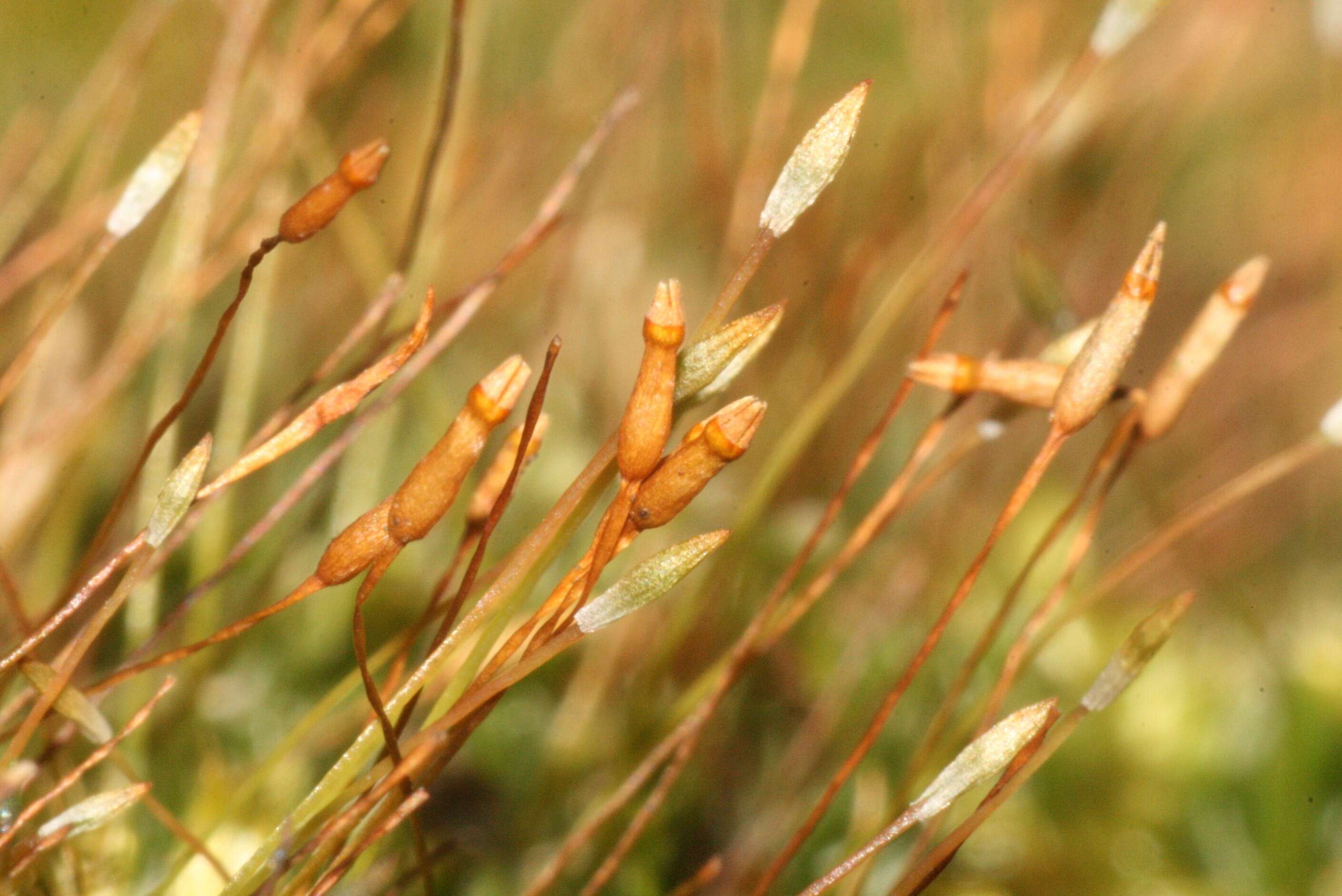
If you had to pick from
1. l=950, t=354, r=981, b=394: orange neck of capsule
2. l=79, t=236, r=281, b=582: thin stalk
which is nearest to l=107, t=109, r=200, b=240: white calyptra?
l=79, t=236, r=281, b=582: thin stalk

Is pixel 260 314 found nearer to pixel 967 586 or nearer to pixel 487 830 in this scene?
pixel 487 830

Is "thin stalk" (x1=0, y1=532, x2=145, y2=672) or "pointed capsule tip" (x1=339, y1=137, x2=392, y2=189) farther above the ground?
"pointed capsule tip" (x1=339, y1=137, x2=392, y2=189)

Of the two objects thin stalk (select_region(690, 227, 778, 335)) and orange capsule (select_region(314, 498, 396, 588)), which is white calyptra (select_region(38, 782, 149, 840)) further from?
thin stalk (select_region(690, 227, 778, 335))

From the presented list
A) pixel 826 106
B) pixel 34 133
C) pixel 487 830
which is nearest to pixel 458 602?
pixel 487 830

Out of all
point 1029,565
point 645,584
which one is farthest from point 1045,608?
point 645,584

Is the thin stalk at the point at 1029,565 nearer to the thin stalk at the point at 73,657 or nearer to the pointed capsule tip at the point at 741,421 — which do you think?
the pointed capsule tip at the point at 741,421

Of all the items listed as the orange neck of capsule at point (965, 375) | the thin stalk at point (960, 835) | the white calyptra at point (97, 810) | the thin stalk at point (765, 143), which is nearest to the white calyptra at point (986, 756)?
the thin stalk at point (960, 835)

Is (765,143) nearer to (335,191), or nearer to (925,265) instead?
(925,265)
